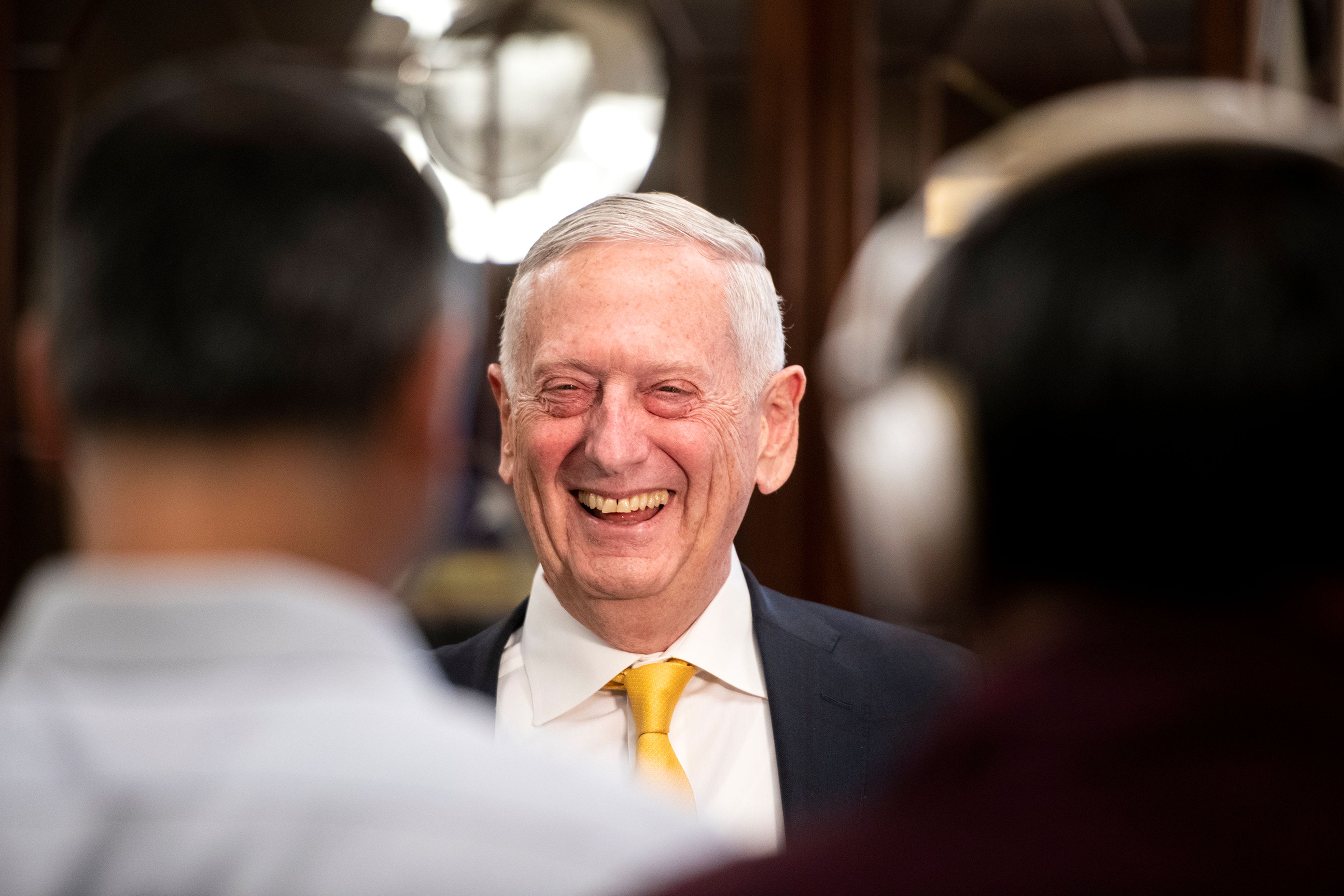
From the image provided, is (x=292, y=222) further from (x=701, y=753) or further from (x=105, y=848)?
(x=701, y=753)

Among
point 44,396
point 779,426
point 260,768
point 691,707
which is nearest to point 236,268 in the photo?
point 44,396

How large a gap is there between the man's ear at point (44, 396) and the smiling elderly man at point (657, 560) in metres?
1.18

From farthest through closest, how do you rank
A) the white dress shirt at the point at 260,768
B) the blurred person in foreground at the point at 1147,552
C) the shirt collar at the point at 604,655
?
the shirt collar at the point at 604,655 → the white dress shirt at the point at 260,768 → the blurred person in foreground at the point at 1147,552

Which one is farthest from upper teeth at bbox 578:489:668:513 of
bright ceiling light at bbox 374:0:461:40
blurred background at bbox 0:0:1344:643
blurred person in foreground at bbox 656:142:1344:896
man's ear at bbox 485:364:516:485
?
bright ceiling light at bbox 374:0:461:40

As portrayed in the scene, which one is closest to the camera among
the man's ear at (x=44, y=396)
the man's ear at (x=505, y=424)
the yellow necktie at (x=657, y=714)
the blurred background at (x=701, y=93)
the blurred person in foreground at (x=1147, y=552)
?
the blurred person in foreground at (x=1147, y=552)

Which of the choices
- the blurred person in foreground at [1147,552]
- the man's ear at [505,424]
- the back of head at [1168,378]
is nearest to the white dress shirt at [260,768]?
the blurred person in foreground at [1147,552]

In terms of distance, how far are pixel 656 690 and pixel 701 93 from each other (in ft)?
5.58

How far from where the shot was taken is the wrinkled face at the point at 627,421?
2.03 meters

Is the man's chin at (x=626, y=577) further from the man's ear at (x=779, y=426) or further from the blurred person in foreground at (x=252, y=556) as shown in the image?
the blurred person in foreground at (x=252, y=556)

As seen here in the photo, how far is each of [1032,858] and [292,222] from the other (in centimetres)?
54

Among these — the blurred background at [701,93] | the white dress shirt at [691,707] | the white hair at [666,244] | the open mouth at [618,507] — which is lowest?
the white dress shirt at [691,707]

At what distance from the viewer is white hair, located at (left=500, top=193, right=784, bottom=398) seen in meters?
2.09

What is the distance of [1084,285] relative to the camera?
697 millimetres

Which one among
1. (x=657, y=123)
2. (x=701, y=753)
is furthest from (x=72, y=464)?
(x=657, y=123)
